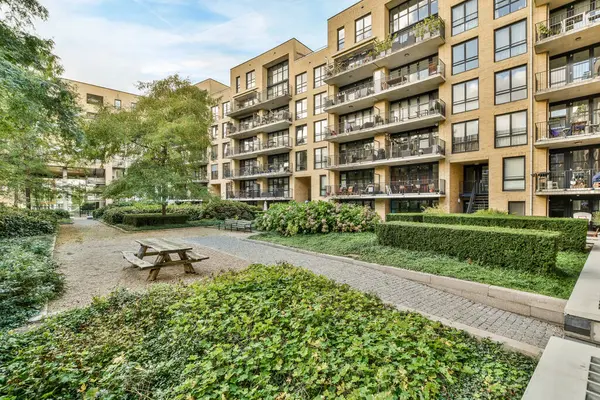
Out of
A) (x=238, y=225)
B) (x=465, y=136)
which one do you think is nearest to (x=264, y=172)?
(x=238, y=225)

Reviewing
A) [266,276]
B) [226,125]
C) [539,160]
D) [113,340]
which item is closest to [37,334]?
[113,340]

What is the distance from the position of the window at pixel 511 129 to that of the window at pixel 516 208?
3.42 meters

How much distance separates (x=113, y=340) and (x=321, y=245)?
27.2 ft

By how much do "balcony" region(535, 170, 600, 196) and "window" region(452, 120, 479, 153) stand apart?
391 cm

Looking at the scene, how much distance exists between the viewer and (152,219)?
2061 centimetres

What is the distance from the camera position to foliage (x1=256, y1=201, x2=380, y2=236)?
12.7 metres

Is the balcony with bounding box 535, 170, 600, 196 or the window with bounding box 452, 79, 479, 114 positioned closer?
the balcony with bounding box 535, 170, 600, 196

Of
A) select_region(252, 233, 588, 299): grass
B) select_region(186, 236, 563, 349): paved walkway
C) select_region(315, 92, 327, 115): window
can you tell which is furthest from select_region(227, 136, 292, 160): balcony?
select_region(186, 236, 563, 349): paved walkway

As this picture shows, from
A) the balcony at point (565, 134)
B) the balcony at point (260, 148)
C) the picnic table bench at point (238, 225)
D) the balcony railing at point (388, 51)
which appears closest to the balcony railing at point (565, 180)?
the balcony at point (565, 134)

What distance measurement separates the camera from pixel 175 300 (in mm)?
4375

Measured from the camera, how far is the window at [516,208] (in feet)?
50.7

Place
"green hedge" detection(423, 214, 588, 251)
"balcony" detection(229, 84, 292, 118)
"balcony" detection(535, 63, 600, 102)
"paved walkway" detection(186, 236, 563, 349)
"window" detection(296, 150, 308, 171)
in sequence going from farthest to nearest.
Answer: "balcony" detection(229, 84, 292, 118)
"window" detection(296, 150, 308, 171)
"balcony" detection(535, 63, 600, 102)
"green hedge" detection(423, 214, 588, 251)
"paved walkway" detection(186, 236, 563, 349)

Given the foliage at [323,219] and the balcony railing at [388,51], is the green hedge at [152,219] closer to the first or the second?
the foliage at [323,219]

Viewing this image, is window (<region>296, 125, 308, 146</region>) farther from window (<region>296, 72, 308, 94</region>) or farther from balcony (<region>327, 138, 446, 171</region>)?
balcony (<region>327, 138, 446, 171</region>)
